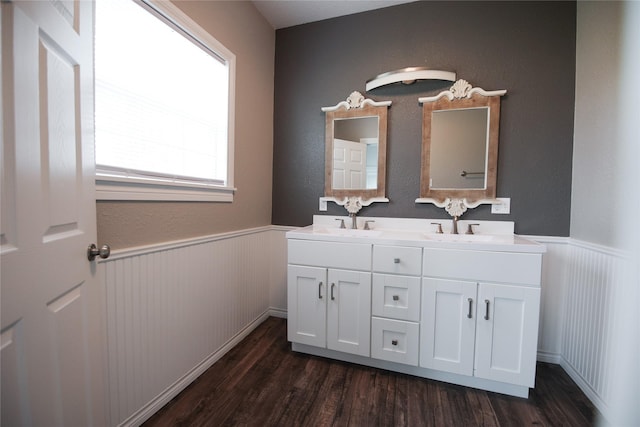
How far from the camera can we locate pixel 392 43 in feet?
6.90

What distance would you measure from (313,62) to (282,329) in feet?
7.50

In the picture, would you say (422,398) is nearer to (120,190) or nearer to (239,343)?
(239,343)

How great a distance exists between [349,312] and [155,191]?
1.34 metres

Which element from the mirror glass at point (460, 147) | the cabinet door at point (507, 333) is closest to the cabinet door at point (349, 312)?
the cabinet door at point (507, 333)

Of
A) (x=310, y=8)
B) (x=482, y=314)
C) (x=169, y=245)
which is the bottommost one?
(x=482, y=314)

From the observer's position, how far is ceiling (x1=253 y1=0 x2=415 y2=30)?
2055 mm

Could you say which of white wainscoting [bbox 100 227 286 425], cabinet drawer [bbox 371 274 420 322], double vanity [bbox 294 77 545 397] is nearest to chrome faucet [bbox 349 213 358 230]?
double vanity [bbox 294 77 545 397]

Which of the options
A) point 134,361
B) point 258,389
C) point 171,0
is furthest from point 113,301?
point 171,0

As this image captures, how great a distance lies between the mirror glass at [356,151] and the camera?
2156 mm

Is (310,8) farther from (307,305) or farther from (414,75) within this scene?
(307,305)

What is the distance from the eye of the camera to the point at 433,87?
2014mm

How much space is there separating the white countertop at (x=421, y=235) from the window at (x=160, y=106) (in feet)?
2.43

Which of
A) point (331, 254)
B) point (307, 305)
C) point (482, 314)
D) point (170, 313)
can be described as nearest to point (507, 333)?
point (482, 314)

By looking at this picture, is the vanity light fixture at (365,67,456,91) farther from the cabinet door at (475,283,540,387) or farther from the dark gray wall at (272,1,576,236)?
the cabinet door at (475,283,540,387)
